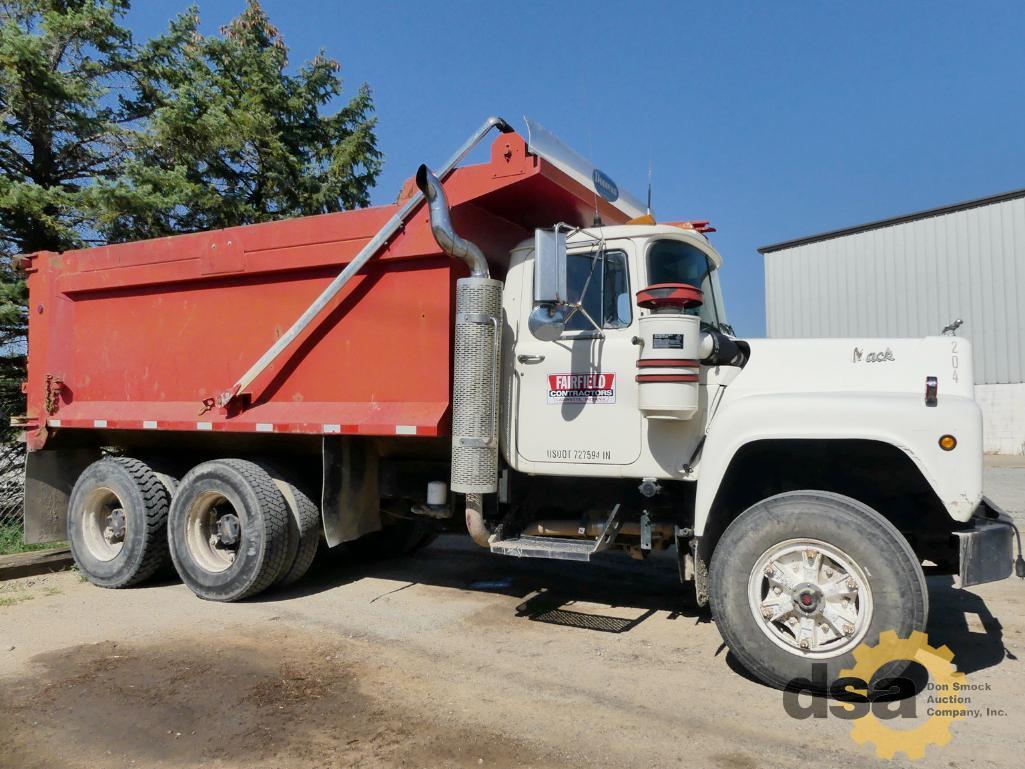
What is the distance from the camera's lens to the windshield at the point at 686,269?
4934mm

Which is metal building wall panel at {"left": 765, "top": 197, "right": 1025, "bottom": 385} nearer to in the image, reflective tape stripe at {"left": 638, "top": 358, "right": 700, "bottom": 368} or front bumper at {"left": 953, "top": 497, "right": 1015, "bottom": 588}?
front bumper at {"left": 953, "top": 497, "right": 1015, "bottom": 588}

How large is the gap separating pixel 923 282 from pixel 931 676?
64.6ft

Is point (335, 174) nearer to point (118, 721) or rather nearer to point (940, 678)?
point (118, 721)

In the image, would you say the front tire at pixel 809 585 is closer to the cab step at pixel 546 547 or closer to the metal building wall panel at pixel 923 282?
the cab step at pixel 546 547

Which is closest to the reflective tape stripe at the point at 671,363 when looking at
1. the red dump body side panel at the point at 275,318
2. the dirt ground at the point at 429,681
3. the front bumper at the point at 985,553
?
the red dump body side panel at the point at 275,318

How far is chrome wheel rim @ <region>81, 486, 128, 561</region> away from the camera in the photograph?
6.70 meters

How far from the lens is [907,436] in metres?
3.90


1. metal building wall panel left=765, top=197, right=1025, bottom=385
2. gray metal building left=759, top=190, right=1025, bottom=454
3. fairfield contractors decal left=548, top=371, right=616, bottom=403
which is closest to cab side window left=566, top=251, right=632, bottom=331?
fairfield contractors decal left=548, top=371, right=616, bottom=403

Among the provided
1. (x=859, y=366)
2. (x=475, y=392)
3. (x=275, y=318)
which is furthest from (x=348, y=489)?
(x=859, y=366)

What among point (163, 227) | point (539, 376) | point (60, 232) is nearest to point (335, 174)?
point (163, 227)

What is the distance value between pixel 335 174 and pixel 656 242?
929cm

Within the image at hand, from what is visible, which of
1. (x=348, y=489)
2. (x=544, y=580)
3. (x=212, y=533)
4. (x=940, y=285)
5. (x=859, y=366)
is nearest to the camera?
(x=859, y=366)

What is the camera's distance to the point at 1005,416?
2034 cm

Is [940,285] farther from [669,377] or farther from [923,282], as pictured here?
[669,377]
